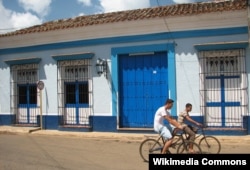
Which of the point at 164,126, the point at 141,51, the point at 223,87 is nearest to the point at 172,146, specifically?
the point at 164,126

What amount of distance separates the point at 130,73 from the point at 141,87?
0.64 metres

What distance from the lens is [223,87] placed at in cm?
1151

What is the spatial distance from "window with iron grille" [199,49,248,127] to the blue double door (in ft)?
4.40

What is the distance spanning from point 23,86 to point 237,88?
337 inches

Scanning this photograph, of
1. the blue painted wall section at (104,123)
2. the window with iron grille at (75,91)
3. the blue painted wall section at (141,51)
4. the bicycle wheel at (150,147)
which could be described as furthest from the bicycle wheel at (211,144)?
the window with iron grille at (75,91)

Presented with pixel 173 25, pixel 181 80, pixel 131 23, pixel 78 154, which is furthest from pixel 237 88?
pixel 78 154

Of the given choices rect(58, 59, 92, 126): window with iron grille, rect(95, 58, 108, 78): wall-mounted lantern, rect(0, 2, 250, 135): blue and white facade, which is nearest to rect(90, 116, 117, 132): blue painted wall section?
rect(0, 2, 250, 135): blue and white facade

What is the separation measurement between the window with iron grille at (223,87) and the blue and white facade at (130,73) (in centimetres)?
3

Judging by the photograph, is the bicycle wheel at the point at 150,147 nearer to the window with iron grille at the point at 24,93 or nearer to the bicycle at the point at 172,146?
the bicycle at the point at 172,146

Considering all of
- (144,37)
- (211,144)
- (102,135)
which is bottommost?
(102,135)

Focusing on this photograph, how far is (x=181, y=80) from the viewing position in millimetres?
11898

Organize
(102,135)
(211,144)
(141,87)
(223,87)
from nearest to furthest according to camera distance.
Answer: (211,144) < (223,87) < (102,135) < (141,87)

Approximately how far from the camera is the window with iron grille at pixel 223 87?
1131cm

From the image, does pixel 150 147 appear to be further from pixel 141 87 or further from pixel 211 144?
pixel 141 87
